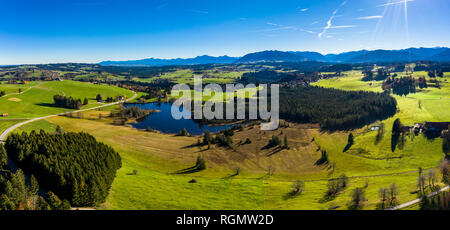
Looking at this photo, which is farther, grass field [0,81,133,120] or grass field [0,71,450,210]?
grass field [0,81,133,120]

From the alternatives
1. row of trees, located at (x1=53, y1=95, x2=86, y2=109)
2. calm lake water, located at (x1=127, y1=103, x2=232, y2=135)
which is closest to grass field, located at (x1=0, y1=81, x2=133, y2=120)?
row of trees, located at (x1=53, y1=95, x2=86, y2=109)

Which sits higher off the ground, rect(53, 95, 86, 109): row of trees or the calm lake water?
rect(53, 95, 86, 109): row of trees

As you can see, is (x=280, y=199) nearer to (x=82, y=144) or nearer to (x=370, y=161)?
(x=370, y=161)


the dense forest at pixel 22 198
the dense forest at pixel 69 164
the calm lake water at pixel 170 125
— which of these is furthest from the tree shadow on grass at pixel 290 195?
the calm lake water at pixel 170 125

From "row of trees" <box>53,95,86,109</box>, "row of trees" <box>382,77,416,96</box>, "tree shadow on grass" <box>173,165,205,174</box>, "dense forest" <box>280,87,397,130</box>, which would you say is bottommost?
"tree shadow on grass" <box>173,165,205,174</box>

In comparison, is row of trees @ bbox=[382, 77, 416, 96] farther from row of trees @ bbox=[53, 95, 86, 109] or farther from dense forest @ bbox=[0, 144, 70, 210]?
row of trees @ bbox=[53, 95, 86, 109]

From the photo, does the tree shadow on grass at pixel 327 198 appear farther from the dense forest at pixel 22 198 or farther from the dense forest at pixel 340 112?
the dense forest at pixel 340 112

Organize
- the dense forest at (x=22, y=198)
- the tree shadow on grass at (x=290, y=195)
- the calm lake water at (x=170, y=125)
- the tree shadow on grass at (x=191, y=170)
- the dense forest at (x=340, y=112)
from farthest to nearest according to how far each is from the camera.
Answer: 1. the dense forest at (x=340, y=112)
2. the calm lake water at (x=170, y=125)
3. the tree shadow on grass at (x=191, y=170)
4. the tree shadow on grass at (x=290, y=195)
5. the dense forest at (x=22, y=198)

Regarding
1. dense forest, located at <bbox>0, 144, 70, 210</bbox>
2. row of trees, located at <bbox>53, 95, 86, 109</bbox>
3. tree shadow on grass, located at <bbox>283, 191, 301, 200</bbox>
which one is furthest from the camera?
row of trees, located at <bbox>53, 95, 86, 109</bbox>

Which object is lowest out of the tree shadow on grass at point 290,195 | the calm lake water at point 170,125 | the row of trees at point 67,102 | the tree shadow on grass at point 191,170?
the tree shadow on grass at point 290,195
